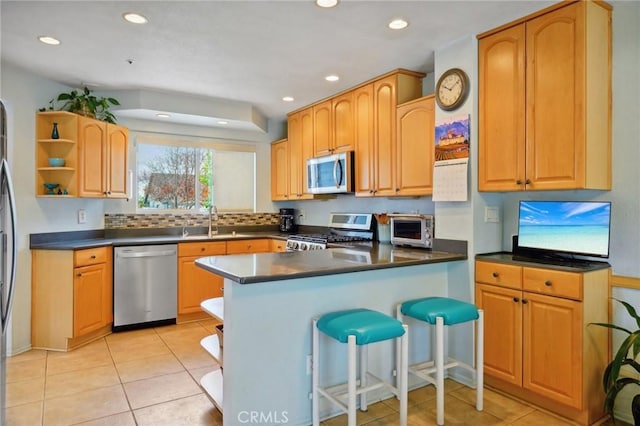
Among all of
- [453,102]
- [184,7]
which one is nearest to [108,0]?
[184,7]

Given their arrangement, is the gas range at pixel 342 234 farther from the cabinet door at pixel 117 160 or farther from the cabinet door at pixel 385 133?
the cabinet door at pixel 117 160

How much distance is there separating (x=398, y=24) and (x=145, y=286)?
3.43 metres

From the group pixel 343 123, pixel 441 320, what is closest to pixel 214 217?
pixel 343 123

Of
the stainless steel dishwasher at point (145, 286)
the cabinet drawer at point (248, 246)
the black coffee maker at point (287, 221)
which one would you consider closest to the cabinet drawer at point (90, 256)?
the stainless steel dishwasher at point (145, 286)

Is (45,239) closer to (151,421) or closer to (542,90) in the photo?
(151,421)

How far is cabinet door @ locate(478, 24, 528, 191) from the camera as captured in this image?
8.37ft

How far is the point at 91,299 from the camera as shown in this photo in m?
3.68

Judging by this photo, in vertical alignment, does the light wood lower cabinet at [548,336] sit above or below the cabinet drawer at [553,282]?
below

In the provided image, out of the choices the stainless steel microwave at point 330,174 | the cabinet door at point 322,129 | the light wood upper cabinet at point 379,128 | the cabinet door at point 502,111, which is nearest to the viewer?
the cabinet door at point 502,111

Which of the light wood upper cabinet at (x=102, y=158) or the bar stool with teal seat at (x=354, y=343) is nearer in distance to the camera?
the bar stool with teal seat at (x=354, y=343)

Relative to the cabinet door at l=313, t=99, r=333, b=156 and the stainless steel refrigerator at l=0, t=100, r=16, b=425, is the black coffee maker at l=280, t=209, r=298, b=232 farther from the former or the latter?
the stainless steel refrigerator at l=0, t=100, r=16, b=425

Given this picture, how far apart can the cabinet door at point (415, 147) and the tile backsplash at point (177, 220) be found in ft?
8.53

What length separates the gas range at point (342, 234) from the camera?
3.96 m

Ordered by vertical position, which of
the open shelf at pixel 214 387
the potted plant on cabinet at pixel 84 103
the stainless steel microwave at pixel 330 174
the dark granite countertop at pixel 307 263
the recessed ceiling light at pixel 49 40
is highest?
the recessed ceiling light at pixel 49 40
